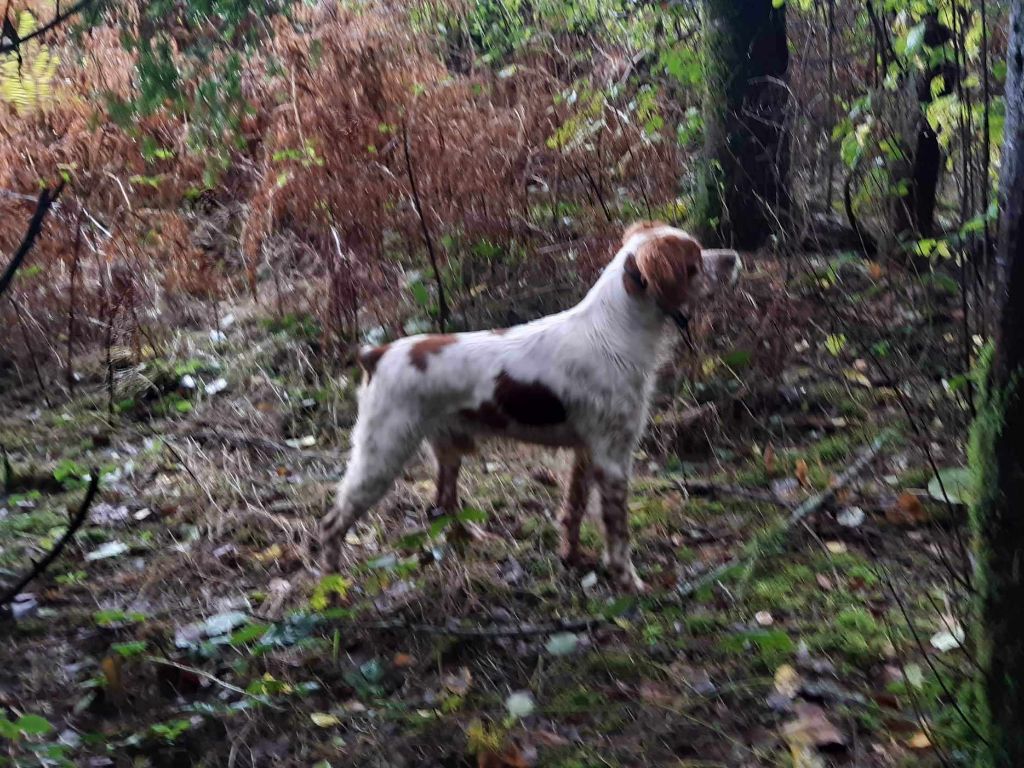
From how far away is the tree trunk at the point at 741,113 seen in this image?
6102 mm

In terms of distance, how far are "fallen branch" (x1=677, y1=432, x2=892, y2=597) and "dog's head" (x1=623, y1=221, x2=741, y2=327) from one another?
105 centimetres

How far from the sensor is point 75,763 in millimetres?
3139

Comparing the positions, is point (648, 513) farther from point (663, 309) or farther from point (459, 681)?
point (459, 681)

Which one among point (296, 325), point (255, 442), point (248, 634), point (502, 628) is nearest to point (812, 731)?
point (502, 628)

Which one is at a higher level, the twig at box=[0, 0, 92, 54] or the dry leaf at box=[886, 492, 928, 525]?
the twig at box=[0, 0, 92, 54]

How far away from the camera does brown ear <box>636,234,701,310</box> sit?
155 inches

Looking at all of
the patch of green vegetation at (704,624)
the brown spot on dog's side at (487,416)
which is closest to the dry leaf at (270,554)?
the brown spot on dog's side at (487,416)

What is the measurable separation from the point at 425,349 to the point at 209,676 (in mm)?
1541

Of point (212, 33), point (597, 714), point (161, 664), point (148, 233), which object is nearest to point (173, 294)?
point (148, 233)

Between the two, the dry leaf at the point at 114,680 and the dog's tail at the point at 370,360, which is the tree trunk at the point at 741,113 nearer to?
the dog's tail at the point at 370,360

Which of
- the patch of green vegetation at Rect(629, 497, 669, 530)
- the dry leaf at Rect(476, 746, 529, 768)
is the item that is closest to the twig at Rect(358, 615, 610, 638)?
the dry leaf at Rect(476, 746, 529, 768)

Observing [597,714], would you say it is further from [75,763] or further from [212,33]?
[212,33]

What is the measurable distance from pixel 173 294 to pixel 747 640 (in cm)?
526

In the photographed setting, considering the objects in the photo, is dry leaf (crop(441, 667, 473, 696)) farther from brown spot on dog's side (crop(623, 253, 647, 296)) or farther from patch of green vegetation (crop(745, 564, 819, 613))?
brown spot on dog's side (crop(623, 253, 647, 296))
